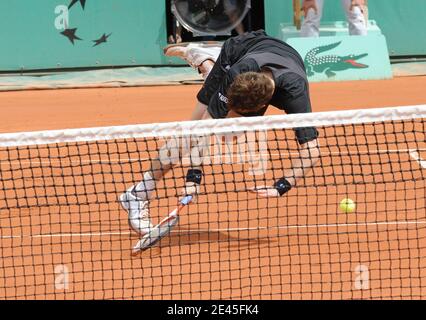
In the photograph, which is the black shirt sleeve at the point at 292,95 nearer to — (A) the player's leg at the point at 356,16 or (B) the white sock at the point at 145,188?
(B) the white sock at the point at 145,188

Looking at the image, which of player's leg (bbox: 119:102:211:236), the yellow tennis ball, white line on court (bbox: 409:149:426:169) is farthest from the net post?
player's leg (bbox: 119:102:211:236)

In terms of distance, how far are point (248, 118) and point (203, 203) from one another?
6.24ft

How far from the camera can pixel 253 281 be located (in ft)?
20.3

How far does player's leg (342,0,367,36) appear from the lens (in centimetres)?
1420

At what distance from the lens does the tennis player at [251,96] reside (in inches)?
256

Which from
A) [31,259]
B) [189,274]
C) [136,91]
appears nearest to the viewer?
[189,274]

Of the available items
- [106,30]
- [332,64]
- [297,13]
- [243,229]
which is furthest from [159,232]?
[106,30]

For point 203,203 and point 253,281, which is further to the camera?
point 203,203

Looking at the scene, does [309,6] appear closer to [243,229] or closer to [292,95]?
[243,229]

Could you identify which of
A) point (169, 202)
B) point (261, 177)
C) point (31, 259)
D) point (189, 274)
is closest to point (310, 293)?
point (189, 274)

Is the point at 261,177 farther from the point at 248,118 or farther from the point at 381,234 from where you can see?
the point at 248,118

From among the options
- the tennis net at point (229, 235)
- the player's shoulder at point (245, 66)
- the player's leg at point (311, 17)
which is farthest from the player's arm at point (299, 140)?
the player's leg at point (311, 17)

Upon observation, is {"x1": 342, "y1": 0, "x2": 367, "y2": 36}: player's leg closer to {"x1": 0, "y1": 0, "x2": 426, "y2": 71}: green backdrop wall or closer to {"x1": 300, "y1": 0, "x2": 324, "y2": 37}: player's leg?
{"x1": 300, "y1": 0, "x2": 324, "y2": 37}: player's leg

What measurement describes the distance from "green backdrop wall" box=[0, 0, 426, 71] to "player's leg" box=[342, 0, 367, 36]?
92 cm
